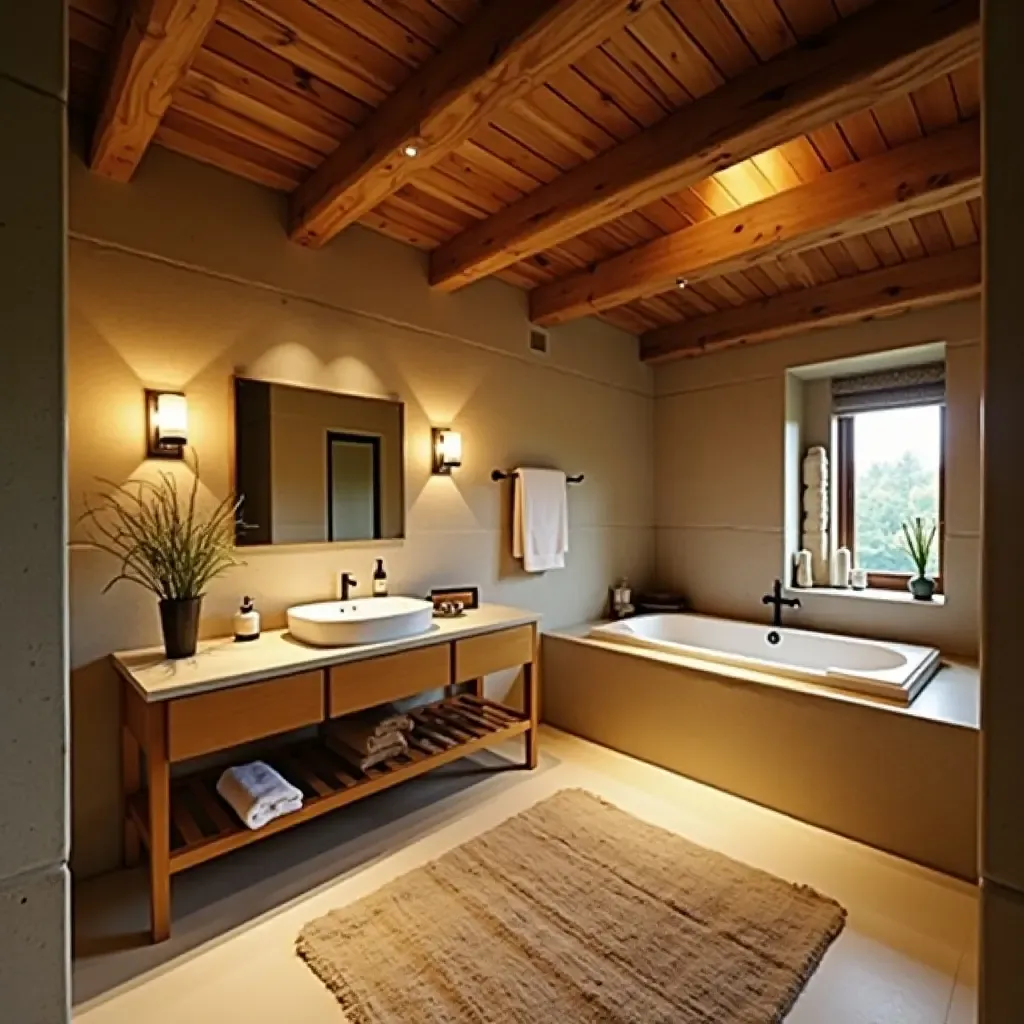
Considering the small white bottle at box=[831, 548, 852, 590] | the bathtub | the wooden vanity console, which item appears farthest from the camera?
the small white bottle at box=[831, 548, 852, 590]

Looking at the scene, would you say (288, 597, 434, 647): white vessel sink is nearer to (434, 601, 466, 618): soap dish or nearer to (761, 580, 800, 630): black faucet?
(434, 601, 466, 618): soap dish

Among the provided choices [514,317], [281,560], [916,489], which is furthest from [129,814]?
[916,489]

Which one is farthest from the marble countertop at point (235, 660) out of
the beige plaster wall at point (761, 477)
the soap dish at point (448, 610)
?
the beige plaster wall at point (761, 477)

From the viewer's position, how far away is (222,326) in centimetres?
237

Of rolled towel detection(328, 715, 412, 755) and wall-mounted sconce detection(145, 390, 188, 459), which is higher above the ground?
wall-mounted sconce detection(145, 390, 188, 459)

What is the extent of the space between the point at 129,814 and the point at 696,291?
12.4 feet

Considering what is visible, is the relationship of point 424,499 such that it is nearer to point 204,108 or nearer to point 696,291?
point 204,108

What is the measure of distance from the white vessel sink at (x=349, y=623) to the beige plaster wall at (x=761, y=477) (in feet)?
7.94

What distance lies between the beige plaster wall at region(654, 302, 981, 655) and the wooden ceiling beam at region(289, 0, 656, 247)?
268 cm

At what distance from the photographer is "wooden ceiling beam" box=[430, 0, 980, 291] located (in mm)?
1584


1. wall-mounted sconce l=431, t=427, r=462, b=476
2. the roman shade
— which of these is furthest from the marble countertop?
the roman shade

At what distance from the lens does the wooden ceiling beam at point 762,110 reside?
5.20 feet

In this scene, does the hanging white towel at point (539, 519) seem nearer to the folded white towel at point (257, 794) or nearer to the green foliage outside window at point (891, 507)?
the folded white towel at point (257, 794)

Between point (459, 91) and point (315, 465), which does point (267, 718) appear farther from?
point (459, 91)
